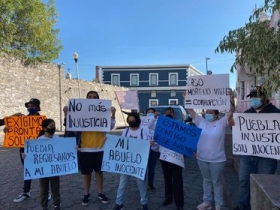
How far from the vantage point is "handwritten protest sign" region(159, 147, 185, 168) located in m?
4.98

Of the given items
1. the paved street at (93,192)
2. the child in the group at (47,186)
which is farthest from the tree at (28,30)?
the child in the group at (47,186)

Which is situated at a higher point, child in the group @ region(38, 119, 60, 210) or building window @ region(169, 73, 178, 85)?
building window @ region(169, 73, 178, 85)

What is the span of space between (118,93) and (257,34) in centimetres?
378

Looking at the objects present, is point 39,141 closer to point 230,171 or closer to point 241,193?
point 241,193

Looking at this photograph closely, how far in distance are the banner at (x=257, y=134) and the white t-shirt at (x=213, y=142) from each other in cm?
20

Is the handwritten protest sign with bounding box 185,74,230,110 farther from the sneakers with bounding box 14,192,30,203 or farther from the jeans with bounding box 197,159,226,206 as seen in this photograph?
the sneakers with bounding box 14,192,30,203

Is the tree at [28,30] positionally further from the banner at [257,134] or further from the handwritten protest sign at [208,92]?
the banner at [257,134]

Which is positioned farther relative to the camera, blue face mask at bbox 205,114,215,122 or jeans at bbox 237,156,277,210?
blue face mask at bbox 205,114,215,122

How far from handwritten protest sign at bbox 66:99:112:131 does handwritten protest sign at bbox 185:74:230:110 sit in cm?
153

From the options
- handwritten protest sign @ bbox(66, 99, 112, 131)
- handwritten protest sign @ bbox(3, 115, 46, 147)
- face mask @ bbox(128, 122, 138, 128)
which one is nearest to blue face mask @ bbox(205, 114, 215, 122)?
face mask @ bbox(128, 122, 138, 128)

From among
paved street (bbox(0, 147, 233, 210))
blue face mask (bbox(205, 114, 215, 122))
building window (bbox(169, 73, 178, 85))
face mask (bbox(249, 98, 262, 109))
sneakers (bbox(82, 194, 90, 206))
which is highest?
building window (bbox(169, 73, 178, 85))

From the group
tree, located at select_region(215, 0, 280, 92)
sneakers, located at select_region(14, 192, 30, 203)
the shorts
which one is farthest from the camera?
sneakers, located at select_region(14, 192, 30, 203)

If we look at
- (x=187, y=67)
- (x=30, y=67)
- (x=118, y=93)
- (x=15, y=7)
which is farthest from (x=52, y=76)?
(x=187, y=67)

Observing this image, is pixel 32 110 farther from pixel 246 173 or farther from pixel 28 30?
pixel 28 30
